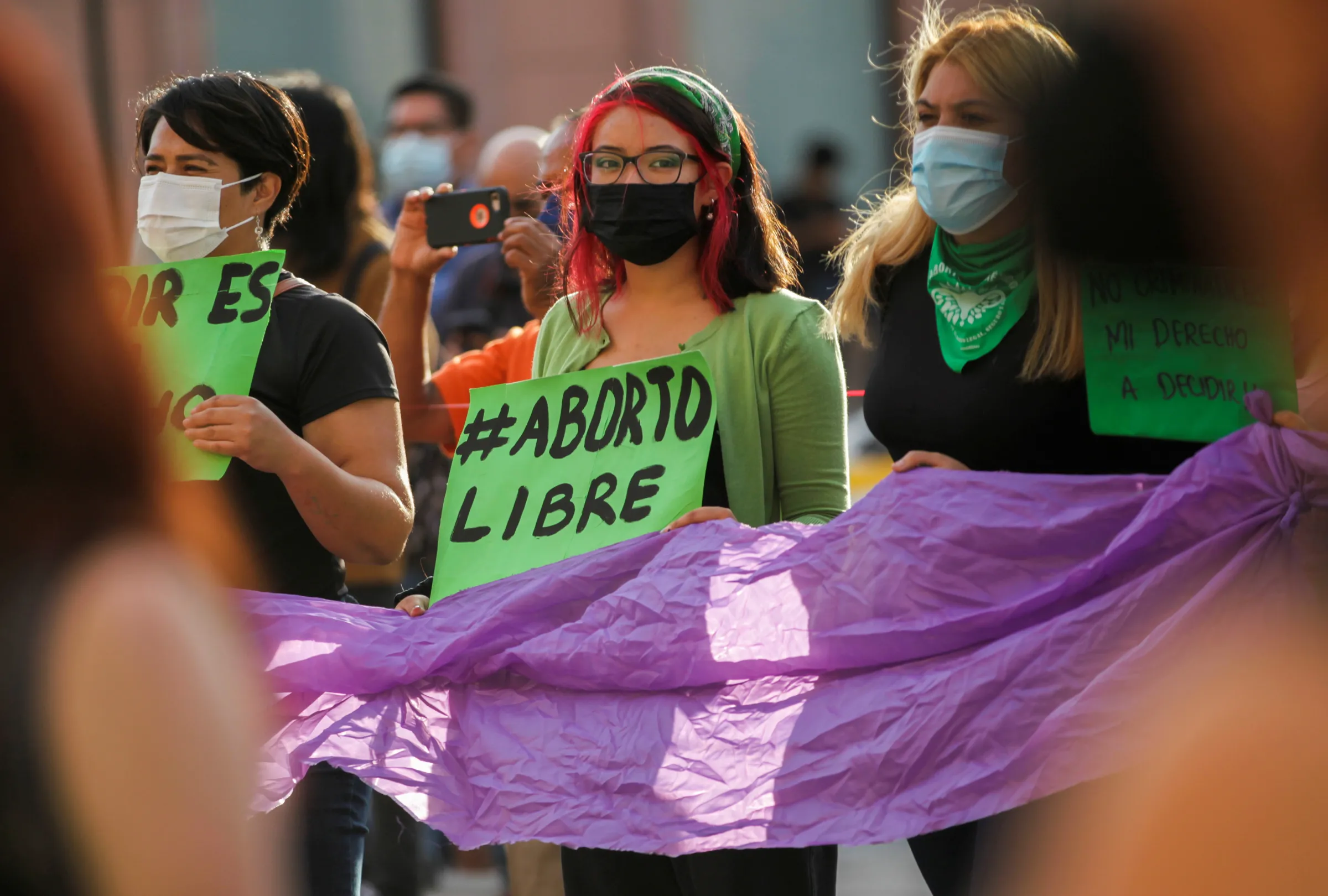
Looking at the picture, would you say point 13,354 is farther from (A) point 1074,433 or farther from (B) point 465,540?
(A) point 1074,433

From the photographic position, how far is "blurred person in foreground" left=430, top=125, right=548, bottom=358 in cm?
508

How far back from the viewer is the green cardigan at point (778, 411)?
9.86 ft

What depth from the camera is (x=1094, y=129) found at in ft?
4.96

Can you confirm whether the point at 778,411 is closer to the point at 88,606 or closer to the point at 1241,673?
the point at 1241,673

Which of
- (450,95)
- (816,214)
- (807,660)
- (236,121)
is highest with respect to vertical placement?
(236,121)

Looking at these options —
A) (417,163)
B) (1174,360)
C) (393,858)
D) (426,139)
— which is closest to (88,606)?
(1174,360)

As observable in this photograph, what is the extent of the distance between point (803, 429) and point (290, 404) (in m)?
0.93

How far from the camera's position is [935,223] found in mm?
3070

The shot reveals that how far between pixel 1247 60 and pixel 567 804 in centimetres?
174

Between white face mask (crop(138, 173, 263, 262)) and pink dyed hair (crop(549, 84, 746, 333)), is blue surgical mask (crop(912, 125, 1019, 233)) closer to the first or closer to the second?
pink dyed hair (crop(549, 84, 746, 333))

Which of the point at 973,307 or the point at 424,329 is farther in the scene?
the point at 424,329

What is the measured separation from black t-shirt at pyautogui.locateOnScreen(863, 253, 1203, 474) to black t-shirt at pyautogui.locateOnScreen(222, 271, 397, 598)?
0.92 metres

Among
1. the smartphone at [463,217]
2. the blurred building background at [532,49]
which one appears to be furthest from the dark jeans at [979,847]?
the blurred building background at [532,49]

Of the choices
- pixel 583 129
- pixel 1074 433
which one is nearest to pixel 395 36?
pixel 583 129
